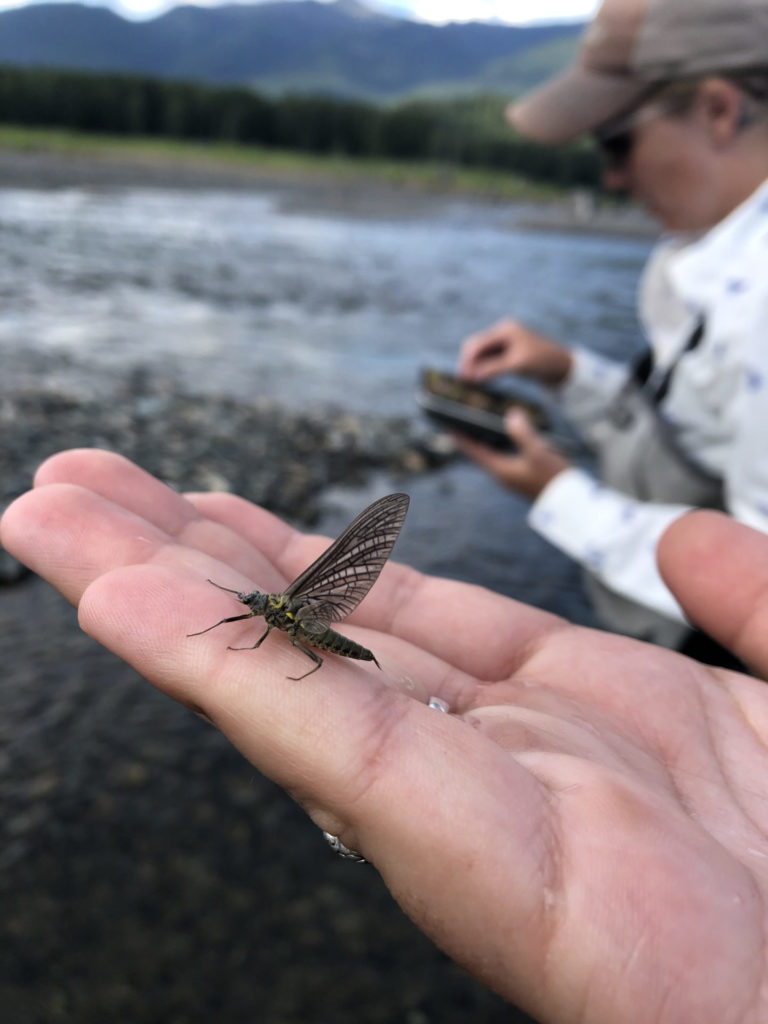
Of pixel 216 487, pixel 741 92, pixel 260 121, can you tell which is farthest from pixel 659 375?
pixel 260 121

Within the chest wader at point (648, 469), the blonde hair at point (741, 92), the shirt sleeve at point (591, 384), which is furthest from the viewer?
the shirt sleeve at point (591, 384)

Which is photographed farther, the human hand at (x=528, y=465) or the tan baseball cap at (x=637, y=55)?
the human hand at (x=528, y=465)

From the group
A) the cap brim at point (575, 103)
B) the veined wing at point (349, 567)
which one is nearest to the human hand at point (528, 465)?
the cap brim at point (575, 103)

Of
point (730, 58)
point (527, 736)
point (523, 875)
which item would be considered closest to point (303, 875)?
point (527, 736)

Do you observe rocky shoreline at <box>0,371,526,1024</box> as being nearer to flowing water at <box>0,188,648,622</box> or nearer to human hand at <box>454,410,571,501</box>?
flowing water at <box>0,188,648,622</box>

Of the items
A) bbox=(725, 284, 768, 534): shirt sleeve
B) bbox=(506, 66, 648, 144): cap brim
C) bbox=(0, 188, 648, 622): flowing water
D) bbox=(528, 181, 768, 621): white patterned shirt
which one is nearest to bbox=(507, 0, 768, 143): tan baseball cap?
bbox=(506, 66, 648, 144): cap brim

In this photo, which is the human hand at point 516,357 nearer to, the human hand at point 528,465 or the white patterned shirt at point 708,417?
the human hand at point 528,465
